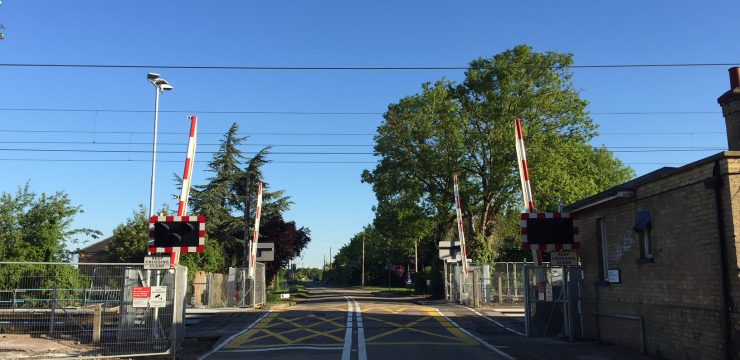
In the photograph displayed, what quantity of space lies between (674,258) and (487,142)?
28449 mm

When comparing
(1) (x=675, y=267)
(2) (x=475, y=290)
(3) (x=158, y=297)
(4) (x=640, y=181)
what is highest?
(4) (x=640, y=181)

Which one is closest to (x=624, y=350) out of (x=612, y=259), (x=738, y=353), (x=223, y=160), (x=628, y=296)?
(x=628, y=296)

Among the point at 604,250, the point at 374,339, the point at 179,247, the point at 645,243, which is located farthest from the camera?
Answer: the point at 374,339

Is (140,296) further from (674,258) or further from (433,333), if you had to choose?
(674,258)

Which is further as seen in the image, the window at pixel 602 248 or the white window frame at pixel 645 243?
the window at pixel 602 248

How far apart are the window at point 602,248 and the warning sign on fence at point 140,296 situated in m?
10.6

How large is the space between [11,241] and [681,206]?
2421 centimetres

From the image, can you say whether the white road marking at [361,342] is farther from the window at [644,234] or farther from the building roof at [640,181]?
the building roof at [640,181]

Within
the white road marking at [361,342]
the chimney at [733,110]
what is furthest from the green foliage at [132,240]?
the chimney at [733,110]

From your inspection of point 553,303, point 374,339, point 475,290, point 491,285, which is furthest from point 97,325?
point 491,285

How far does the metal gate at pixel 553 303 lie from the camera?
15.3 meters

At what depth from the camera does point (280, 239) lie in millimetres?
51062

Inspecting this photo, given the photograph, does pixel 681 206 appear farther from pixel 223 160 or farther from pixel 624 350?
pixel 223 160

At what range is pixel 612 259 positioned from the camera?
45.5 feet
